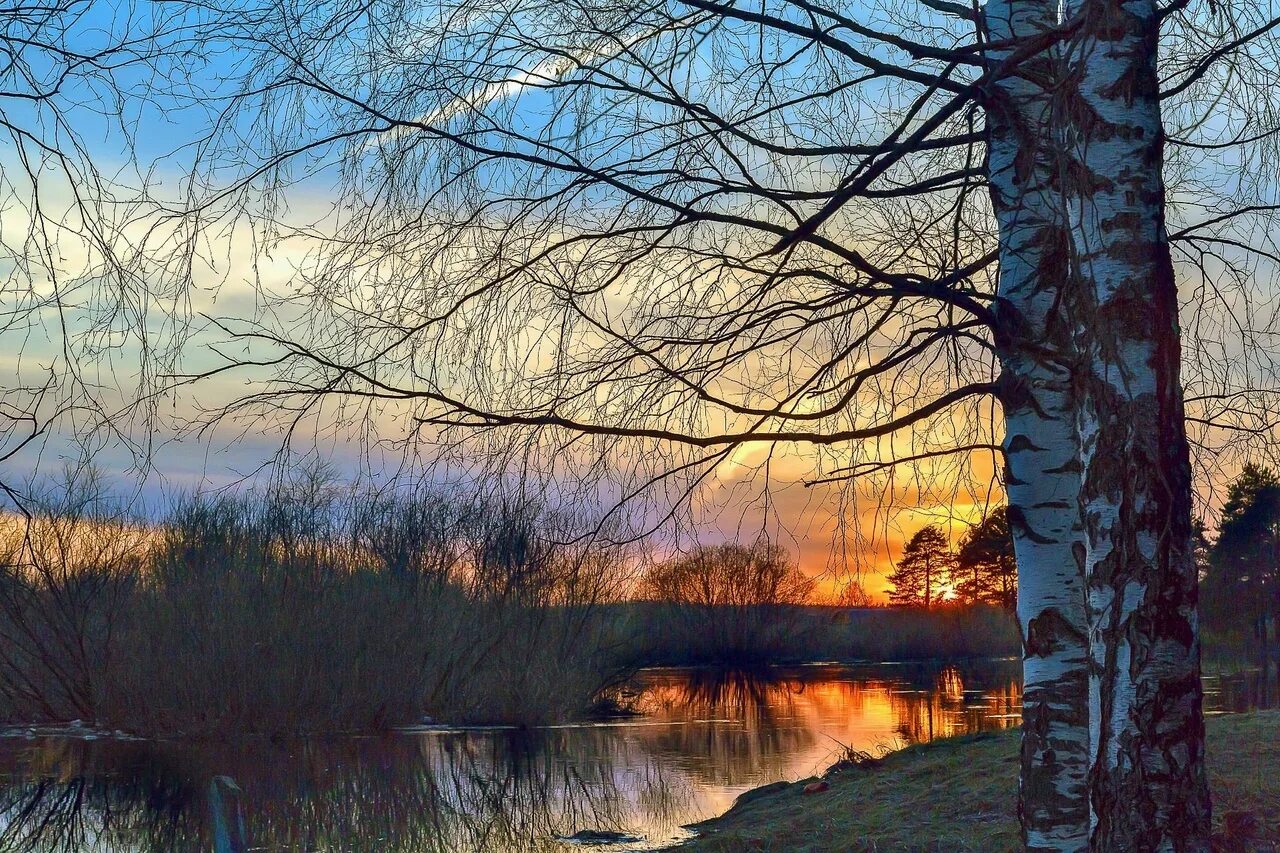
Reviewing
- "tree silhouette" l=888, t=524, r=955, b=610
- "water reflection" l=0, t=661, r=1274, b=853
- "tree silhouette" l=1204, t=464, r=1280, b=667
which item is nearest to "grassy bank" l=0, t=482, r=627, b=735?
"water reflection" l=0, t=661, r=1274, b=853

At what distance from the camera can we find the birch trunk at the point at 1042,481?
144 inches

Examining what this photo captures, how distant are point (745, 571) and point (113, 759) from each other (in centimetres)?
2135

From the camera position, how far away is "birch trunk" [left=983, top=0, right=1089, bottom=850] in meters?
3.66

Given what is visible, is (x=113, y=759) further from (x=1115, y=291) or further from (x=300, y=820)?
(x=1115, y=291)

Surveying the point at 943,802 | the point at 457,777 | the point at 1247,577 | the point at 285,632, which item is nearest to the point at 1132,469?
the point at 943,802

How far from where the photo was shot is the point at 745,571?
113ft

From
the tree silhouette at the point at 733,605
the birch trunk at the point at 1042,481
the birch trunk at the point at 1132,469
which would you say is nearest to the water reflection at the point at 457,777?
the birch trunk at the point at 1042,481

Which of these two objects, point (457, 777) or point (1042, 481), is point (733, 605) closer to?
point (457, 777)

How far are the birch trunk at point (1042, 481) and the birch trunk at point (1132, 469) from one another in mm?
601

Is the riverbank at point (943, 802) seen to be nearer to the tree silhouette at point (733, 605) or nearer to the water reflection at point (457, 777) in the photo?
the water reflection at point (457, 777)

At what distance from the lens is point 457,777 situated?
556 inches

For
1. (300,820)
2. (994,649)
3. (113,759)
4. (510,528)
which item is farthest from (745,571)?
(510,528)

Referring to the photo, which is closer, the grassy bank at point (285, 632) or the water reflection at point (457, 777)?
the water reflection at point (457, 777)

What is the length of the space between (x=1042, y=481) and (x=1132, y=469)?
1.10m
